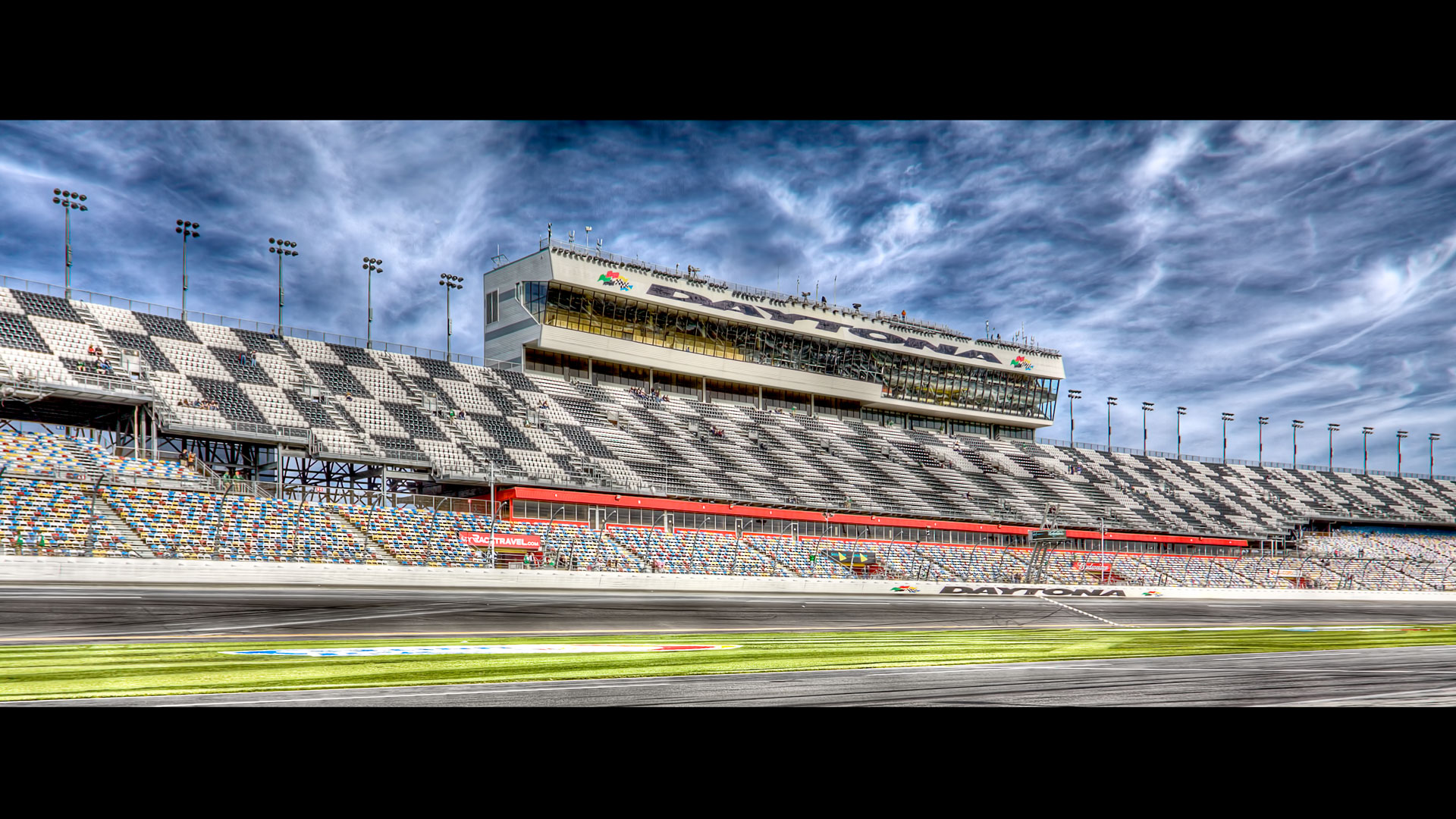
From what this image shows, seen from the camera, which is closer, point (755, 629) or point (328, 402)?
point (755, 629)

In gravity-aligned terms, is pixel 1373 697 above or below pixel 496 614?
above

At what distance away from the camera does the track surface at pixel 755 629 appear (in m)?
8.80

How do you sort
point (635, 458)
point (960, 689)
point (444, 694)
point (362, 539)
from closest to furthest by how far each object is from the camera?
point (444, 694) → point (960, 689) → point (362, 539) → point (635, 458)

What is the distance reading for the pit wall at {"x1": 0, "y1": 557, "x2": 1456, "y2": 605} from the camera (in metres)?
24.9

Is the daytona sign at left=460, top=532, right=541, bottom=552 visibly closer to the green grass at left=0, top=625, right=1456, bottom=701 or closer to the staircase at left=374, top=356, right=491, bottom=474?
the staircase at left=374, top=356, right=491, bottom=474

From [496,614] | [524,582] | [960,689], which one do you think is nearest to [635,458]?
[524,582]

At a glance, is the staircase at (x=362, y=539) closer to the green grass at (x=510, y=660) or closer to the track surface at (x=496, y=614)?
the track surface at (x=496, y=614)

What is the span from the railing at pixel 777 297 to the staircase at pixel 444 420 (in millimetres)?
11830

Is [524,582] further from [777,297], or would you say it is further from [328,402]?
[777,297]

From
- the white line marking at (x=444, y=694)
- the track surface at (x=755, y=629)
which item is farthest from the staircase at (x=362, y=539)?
the white line marking at (x=444, y=694)

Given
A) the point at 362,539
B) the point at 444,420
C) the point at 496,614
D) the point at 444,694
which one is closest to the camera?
the point at 444,694

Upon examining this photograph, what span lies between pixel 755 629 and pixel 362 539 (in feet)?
58.3

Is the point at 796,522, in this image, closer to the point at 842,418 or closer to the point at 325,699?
the point at 842,418

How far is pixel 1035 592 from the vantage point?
42.7 m
